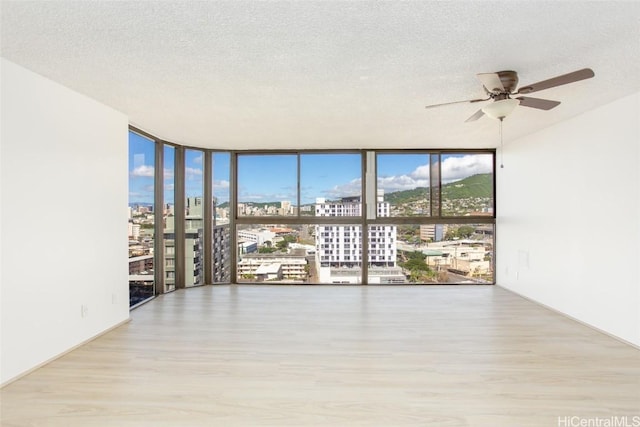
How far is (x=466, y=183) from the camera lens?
→ 19.1 feet

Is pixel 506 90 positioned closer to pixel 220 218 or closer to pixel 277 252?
pixel 277 252

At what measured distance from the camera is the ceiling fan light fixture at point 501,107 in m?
2.54

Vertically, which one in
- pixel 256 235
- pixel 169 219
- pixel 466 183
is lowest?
pixel 256 235

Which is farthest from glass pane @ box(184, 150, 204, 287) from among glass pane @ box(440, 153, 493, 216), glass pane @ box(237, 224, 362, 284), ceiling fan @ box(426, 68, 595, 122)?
ceiling fan @ box(426, 68, 595, 122)

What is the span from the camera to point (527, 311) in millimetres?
4215

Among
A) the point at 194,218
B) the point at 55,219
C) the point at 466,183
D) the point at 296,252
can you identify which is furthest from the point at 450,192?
the point at 55,219

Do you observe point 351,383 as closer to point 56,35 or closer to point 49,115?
point 56,35

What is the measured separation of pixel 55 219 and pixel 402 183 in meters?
4.82

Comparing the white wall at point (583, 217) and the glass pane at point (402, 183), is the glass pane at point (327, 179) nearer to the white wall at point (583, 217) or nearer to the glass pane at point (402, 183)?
the glass pane at point (402, 183)

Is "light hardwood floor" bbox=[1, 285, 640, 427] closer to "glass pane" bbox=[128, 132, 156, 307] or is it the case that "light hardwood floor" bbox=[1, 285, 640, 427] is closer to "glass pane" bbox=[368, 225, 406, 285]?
"glass pane" bbox=[128, 132, 156, 307]

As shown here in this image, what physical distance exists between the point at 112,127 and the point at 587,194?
530 centimetres

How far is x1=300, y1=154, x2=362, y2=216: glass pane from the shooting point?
584cm

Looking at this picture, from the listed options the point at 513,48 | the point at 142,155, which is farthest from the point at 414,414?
the point at 142,155

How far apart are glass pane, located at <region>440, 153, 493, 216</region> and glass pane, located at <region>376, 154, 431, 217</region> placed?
34 cm
